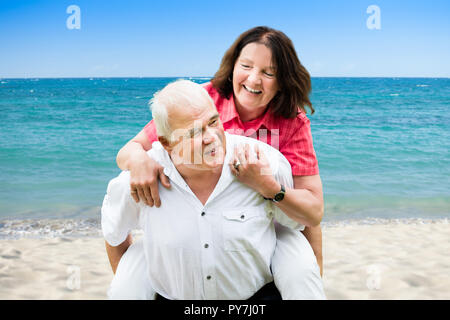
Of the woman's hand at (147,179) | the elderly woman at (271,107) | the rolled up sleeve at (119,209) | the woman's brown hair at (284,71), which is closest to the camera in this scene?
the woman's hand at (147,179)

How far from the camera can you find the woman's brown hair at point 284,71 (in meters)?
2.30

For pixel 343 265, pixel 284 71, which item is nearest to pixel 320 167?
pixel 343 265

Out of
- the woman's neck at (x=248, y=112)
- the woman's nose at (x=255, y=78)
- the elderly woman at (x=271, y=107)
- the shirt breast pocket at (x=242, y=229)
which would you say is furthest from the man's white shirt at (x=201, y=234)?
the woman's neck at (x=248, y=112)

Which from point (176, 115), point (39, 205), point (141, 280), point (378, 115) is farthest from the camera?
point (378, 115)

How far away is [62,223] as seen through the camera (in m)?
6.62

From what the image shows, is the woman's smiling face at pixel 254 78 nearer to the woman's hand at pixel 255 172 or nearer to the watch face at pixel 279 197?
the woman's hand at pixel 255 172

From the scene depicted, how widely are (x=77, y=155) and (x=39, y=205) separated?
189 inches

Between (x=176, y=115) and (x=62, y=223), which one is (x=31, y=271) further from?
(x=176, y=115)

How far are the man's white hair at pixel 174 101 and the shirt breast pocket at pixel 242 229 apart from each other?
430 mm

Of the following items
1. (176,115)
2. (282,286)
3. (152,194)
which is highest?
(176,115)

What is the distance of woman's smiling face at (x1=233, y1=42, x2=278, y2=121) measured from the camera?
2322 mm

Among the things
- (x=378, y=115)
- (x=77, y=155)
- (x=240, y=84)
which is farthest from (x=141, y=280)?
(x=378, y=115)

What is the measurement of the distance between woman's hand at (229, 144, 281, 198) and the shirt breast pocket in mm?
111

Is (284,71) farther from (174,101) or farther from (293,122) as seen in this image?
(174,101)
